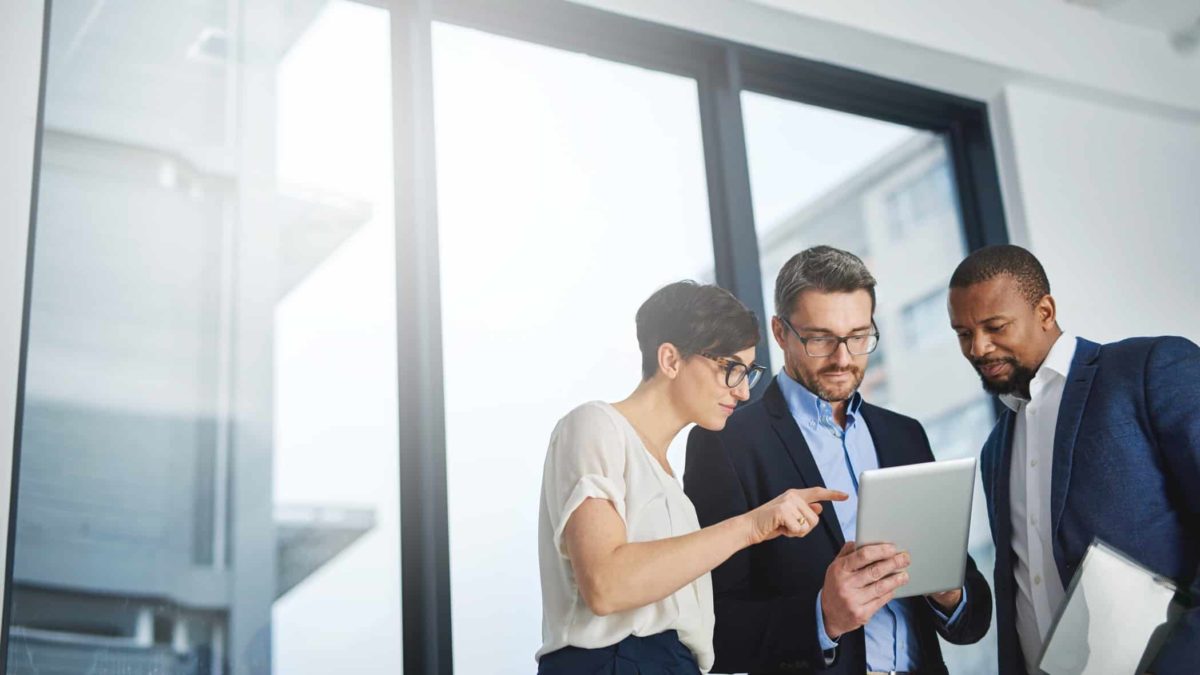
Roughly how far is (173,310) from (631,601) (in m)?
1.26

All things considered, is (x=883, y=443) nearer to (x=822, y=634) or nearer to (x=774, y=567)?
(x=774, y=567)

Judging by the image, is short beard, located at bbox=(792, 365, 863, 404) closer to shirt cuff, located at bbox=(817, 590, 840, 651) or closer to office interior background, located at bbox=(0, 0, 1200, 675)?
shirt cuff, located at bbox=(817, 590, 840, 651)

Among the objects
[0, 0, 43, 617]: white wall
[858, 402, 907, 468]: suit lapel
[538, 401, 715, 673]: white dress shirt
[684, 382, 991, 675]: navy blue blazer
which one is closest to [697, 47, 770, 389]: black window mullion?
[858, 402, 907, 468]: suit lapel

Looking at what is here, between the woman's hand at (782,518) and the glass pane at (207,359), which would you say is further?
the glass pane at (207,359)

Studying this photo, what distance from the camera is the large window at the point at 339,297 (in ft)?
8.04

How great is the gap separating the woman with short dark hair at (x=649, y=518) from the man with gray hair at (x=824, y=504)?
15cm

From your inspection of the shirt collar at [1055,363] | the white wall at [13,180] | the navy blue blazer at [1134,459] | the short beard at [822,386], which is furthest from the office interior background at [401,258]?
the navy blue blazer at [1134,459]

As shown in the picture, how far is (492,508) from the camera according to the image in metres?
2.80

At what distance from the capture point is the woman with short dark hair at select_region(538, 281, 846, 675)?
6.31 ft

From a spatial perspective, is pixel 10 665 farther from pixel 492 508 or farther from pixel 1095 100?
pixel 1095 100

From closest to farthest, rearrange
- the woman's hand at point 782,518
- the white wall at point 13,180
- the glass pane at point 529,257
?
1. the woman's hand at point 782,518
2. the white wall at point 13,180
3. the glass pane at point 529,257

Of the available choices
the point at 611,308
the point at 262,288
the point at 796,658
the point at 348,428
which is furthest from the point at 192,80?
the point at 796,658

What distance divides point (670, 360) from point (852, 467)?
0.48 m

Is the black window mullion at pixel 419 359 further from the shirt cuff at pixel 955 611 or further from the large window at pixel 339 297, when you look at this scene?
the shirt cuff at pixel 955 611
